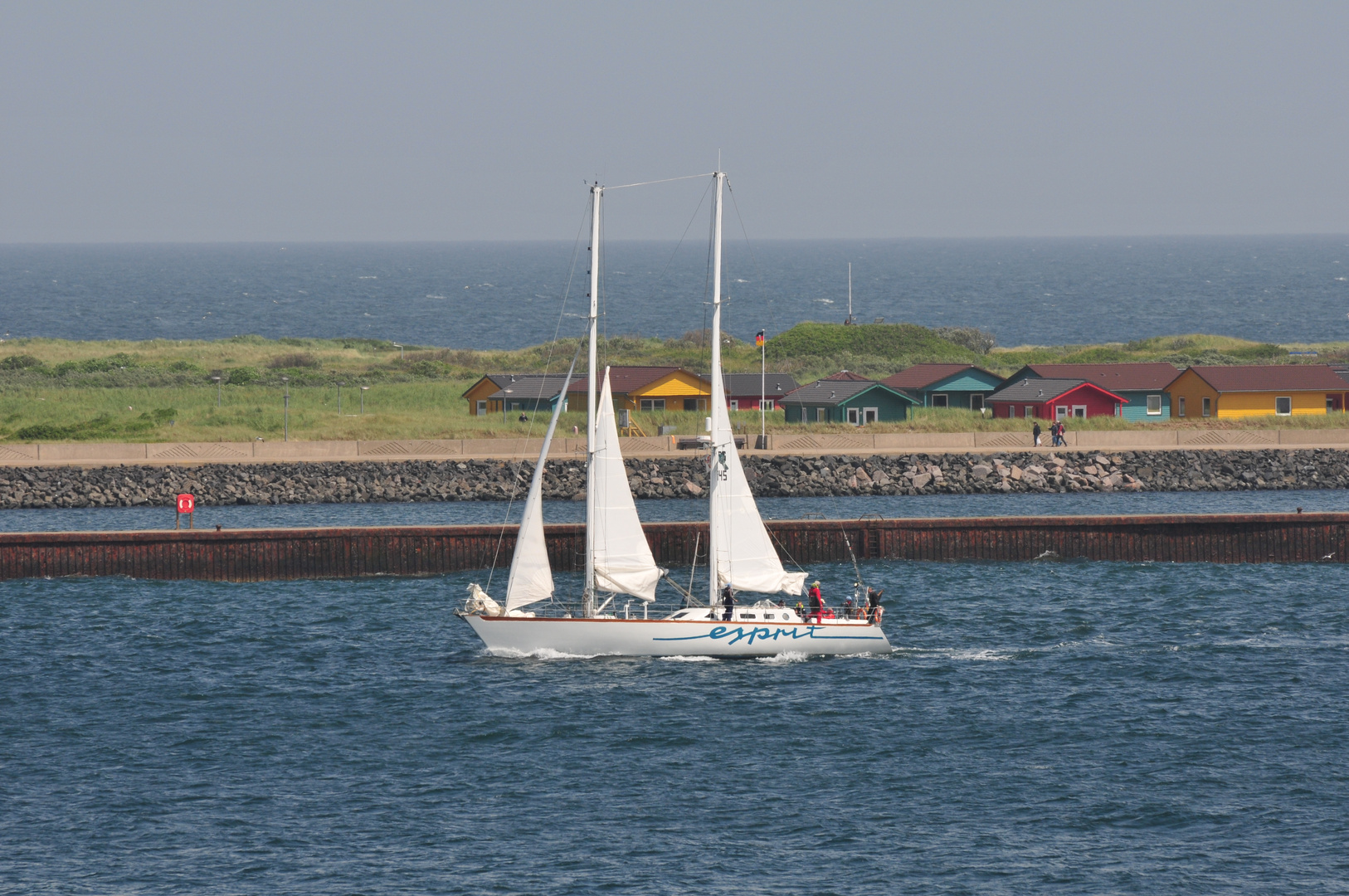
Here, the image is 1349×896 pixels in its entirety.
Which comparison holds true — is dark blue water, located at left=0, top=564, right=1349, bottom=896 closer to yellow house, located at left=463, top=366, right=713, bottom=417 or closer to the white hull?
the white hull

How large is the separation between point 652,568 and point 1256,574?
30659 millimetres

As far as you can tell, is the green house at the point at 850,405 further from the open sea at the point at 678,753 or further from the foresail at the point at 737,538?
the foresail at the point at 737,538

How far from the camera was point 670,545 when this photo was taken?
223ft

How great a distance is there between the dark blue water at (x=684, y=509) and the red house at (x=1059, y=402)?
16.1 m

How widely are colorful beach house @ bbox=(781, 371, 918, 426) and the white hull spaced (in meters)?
54.5

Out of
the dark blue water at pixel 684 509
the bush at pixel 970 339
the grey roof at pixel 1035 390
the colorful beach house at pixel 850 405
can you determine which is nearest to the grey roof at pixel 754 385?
the colorful beach house at pixel 850 405

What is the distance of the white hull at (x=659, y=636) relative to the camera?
161 feet

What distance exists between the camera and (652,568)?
163 feet

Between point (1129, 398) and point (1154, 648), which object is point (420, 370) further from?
point (1154, 648)

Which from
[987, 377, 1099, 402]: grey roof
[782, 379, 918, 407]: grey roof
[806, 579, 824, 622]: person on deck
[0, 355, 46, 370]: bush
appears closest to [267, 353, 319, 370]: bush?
[0, 355, 46, 370]: bush

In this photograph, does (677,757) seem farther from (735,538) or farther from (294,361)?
(294,361)

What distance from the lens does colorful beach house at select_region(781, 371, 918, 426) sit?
104m

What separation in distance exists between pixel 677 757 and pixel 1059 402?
6919 centimetres

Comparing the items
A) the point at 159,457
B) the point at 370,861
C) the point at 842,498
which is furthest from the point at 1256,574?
the point at 159,457
